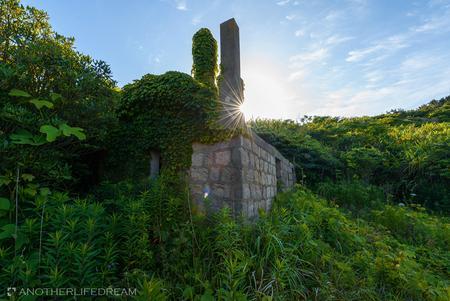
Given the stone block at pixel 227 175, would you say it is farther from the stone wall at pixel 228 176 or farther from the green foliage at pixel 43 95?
the green foliage at pixel 43 95

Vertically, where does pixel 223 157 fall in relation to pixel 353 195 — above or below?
above

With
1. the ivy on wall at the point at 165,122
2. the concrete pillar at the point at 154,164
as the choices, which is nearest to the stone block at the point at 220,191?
the ivy on wall at the point at 165,122

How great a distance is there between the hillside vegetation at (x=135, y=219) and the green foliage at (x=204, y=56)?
89.0 inches

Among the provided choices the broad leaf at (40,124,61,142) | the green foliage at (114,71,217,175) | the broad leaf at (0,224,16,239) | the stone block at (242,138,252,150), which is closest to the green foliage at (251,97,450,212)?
the stone block at (242,138,252,150)

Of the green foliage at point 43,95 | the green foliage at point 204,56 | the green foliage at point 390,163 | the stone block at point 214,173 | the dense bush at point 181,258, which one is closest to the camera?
the dense bush at point 181,258

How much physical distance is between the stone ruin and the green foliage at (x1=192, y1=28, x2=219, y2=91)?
6.47ft

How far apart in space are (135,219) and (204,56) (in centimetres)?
467

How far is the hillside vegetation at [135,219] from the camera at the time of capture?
198 cm

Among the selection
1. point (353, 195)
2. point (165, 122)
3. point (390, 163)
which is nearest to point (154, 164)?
point (165, 122)

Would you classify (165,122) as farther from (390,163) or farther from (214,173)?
(390,163)

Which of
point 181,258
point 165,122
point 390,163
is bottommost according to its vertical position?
point 181,258

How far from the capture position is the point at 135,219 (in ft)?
7.62

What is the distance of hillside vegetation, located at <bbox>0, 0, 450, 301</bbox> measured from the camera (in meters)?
1.98

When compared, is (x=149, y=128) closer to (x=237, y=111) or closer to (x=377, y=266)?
(x=237, y=111)
